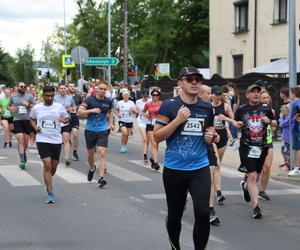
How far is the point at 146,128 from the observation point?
14539 mm

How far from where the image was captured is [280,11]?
95.5 ft

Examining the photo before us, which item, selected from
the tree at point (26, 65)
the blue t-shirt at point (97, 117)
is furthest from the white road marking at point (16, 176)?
the tree at point (26, 65)

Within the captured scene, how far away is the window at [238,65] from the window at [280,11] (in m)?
4.05

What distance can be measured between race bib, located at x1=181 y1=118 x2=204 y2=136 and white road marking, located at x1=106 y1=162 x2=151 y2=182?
605 cm

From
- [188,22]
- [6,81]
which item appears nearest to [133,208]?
[188,22]

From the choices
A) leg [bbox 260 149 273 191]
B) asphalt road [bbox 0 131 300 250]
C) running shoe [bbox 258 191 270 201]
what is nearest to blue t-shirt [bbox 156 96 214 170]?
asphalt road [bbox 0 131 300 250]

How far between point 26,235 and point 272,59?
2411 cm

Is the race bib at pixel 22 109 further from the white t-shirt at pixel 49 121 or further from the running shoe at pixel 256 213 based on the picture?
the running shoe at pixel 256 213

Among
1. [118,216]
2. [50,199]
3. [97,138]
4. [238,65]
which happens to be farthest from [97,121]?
[238,65]

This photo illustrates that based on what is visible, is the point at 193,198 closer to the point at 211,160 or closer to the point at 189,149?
the point at 189,149

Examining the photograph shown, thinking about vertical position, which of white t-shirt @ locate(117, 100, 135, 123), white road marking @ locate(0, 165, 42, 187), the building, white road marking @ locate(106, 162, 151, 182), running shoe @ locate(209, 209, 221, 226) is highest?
the building

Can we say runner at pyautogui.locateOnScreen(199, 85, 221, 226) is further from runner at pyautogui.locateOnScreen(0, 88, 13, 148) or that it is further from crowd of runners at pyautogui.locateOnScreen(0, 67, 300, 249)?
runner at pyautogui.locateOnScreen(0, 88, 13, 148)

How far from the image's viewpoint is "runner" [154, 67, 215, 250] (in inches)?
219

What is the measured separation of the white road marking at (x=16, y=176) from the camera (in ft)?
36.2
